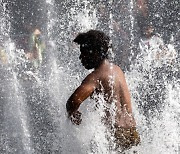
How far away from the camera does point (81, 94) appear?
3811 mm

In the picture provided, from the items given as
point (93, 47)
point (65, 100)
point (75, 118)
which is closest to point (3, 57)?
point (65, 100)

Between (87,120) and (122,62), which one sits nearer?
(87,120)

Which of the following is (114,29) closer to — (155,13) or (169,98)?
(155,13)

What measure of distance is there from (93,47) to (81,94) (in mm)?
348

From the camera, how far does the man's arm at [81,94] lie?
149 inches

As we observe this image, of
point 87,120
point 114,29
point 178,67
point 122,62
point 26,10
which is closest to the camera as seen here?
point 87,120

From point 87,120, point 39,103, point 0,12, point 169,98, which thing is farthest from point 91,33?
point 0,12

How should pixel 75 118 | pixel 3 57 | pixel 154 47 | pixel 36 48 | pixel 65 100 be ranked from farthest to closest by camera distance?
pixel 36 48 < pixel 3 57 < pixel 154 47 < pixel 65 100 < pixel 75 118

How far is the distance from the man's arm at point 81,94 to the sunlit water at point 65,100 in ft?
0.42

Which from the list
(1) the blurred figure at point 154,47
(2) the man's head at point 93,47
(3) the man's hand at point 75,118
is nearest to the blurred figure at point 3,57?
(1) the blurred figure at point 154,47

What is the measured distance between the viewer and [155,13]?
14.3 meters

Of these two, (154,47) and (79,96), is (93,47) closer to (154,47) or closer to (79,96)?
(79,96)

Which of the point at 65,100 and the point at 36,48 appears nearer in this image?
the point at 65,100

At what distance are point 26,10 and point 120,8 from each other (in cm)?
294
